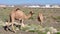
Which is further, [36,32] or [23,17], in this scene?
[23,17]

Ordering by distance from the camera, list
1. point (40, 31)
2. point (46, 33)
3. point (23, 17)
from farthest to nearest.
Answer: point (23, 17)
point (40, 31)
point (46, 33)

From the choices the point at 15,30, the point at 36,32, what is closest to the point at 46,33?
the point at 36,32

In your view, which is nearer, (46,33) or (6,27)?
(46,33)

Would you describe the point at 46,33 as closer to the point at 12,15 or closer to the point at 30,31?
the point at 30,31

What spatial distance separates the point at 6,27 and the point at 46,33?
4.12m

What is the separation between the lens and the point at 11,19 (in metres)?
25.9

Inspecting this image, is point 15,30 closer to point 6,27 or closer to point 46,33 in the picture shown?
point 6,27

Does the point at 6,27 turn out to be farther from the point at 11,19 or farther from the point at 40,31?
the point at 40,31

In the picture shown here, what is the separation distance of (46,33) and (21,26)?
4277mm

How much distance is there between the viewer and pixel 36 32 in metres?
24.6

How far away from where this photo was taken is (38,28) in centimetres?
2667

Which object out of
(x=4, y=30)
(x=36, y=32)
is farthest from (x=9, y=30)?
(x=36, y=32)

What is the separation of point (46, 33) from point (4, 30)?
12.3ft

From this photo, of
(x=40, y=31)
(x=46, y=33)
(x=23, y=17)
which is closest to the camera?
(x=46, y=33)
